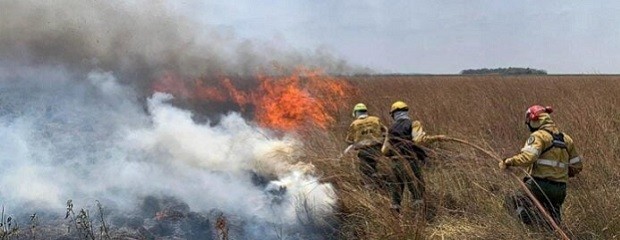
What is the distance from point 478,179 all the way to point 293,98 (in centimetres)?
859

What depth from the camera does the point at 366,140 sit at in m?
7.97

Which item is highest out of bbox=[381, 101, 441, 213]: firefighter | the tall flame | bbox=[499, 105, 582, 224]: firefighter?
the tall flame

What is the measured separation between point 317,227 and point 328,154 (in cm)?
243

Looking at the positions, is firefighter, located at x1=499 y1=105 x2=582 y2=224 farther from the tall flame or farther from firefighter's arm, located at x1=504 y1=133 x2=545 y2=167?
the tall flame

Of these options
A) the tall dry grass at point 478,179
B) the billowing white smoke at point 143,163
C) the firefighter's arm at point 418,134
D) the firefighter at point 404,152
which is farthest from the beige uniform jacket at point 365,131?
the firefighter's arm at point 418,134

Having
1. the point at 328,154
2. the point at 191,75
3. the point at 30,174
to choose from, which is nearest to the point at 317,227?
the point at 328,154

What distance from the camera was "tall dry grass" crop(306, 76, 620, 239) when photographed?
209 inches

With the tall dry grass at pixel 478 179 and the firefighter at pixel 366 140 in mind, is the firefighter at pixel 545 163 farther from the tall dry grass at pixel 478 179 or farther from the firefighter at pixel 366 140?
the firefighter at pixel 366 140

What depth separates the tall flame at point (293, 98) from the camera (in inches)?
550

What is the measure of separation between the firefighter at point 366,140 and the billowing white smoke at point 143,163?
73 cm

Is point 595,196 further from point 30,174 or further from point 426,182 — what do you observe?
point 30,174

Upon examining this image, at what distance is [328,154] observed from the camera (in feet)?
31.2

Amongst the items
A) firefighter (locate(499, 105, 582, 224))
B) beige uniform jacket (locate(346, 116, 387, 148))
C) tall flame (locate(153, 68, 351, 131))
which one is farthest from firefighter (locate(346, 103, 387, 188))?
tall flame (locate(153, 68, 351, 131))

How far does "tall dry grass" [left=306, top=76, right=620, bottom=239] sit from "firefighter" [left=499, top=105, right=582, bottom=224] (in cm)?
23
